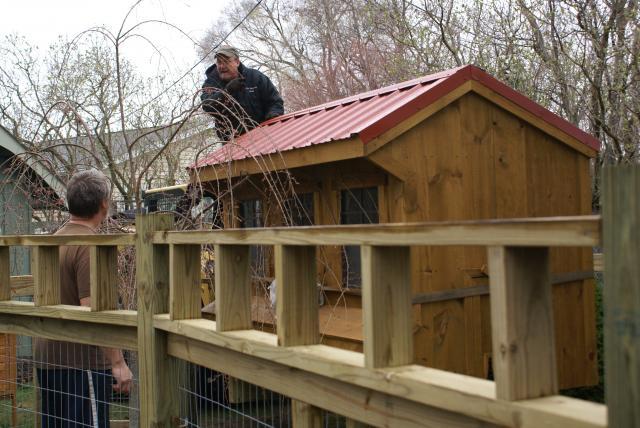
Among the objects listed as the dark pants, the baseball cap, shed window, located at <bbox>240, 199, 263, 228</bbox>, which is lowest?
the dark pants

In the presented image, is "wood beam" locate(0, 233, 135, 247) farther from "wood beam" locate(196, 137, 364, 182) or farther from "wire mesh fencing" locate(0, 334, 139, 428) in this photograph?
"wood beam" locate(196, 137, 364, 182)

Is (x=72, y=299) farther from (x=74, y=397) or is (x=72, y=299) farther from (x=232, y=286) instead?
(x=232, y=286)

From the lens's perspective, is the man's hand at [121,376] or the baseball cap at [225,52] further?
the baseball cap at [225,52]

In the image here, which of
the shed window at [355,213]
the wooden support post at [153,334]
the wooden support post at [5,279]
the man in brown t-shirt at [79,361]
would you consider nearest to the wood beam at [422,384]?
the wooden support post at [153,334]

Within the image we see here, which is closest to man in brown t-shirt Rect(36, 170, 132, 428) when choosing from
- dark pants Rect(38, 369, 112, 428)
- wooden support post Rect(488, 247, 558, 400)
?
dark pants Rect(38, 369, 112, 428)

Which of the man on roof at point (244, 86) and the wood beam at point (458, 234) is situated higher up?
the man on roof at point (244, 86)

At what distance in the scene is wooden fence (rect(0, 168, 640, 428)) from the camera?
1373 millimetres

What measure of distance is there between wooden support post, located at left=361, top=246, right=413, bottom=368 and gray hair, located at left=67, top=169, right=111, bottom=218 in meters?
2.38

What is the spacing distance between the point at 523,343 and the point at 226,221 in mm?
5666

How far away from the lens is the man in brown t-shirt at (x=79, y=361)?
12.6 feet

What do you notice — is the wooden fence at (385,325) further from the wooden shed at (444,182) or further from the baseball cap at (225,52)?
the baseball cap at (225,52)

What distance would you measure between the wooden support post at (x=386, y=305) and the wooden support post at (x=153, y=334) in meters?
1.48

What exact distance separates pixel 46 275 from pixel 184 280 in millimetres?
1094

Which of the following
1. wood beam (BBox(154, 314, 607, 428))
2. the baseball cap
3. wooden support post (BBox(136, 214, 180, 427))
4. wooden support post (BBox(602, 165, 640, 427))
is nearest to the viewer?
wooden support post (BBox(602, 165, 640, 427))
